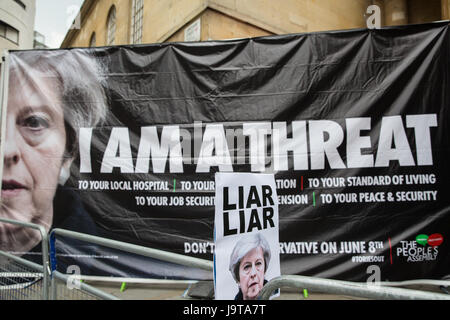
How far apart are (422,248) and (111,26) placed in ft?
49.4

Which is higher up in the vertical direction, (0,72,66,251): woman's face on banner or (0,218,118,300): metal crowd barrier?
(0,72,66,251): woman's face on banner

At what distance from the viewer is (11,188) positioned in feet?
13.6

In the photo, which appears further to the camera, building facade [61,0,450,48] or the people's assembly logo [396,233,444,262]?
building facade [61,0,450,48]

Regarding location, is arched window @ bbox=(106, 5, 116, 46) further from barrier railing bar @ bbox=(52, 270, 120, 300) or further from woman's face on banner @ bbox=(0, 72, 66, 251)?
barrier railing bar @ bbox=(52, 270, 120, 300)

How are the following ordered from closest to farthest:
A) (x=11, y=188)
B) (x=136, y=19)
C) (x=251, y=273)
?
1. (x=251, y=273)
2. (x=11, y=188)
3. (x=136, y=19)

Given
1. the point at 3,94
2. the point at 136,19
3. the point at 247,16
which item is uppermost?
the point at 136,19

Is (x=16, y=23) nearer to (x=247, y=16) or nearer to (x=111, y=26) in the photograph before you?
(x=111, y=26)

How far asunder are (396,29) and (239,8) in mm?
4048

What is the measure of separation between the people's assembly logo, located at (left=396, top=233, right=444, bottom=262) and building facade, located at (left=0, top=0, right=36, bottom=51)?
121ft

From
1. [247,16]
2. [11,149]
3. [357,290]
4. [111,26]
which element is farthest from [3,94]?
[111,26]

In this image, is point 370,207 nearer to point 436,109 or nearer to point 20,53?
point 436,109

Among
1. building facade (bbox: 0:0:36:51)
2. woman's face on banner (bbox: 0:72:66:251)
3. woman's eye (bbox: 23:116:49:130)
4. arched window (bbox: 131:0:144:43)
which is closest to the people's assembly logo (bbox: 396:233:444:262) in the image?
woman's face on banner (bbox: 0:72:66:251)

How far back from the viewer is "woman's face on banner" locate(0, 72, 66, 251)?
4.14 metres

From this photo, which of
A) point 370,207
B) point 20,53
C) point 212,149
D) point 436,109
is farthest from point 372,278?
point 20,53
